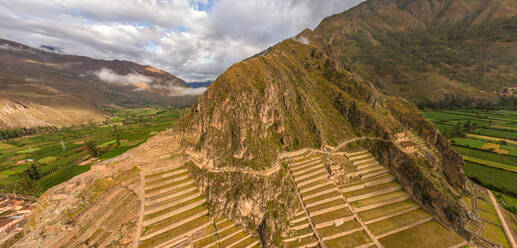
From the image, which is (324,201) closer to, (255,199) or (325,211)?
(325,211)

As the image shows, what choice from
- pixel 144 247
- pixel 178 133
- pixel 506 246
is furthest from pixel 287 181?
pixel 506 246

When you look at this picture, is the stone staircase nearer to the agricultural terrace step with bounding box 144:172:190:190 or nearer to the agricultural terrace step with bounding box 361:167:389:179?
the agricultural terrace step with bounding box 144:172:190:190

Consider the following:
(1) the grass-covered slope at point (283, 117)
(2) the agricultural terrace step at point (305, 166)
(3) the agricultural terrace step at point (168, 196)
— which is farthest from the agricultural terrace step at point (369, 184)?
(3) the agricultural terrace step at point (168, 196)

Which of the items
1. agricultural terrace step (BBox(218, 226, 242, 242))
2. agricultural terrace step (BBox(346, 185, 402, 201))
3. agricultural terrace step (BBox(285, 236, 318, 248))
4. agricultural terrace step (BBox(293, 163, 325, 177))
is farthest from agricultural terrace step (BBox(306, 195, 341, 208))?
agricultural terrace step (BBox(218, 226, 242, 242))

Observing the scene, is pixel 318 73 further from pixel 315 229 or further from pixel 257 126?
pixel 315 229

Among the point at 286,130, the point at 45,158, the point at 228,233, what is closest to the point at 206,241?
the point at 228,233

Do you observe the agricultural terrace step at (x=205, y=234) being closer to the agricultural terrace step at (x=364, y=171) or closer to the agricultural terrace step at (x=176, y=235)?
the agricultural terrace step at (x=176, y=235)
